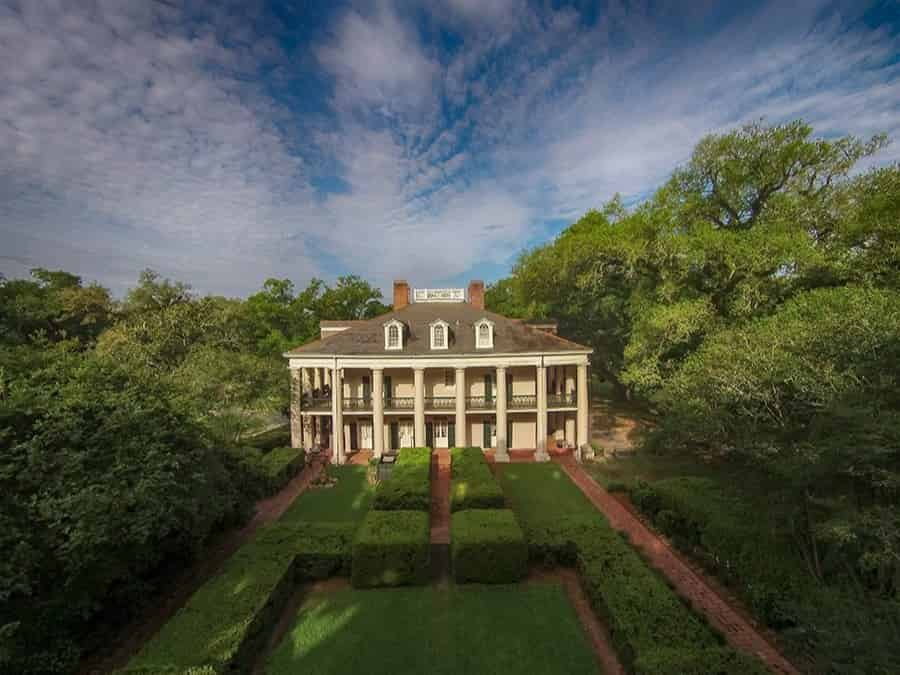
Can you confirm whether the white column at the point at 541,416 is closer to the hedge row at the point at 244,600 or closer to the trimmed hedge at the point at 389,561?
the trimmed hedge at the point at 389,561

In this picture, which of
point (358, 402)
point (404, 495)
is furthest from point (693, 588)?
point (358, 402)

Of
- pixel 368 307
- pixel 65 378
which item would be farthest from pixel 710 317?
pixel 368 307

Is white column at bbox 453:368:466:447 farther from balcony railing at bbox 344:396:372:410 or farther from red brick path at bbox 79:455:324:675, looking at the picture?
red brick path at bbox 79:455:324:675

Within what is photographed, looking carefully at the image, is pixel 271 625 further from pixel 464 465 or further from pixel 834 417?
pixel 834 417

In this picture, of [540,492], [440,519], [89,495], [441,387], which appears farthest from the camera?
[441,387]

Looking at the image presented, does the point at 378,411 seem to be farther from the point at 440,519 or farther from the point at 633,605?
the point at 633,605

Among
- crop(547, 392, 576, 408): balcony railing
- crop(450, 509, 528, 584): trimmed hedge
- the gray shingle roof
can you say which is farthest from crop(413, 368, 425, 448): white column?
crop(450, 509, 528, 584): trimmed hedge
